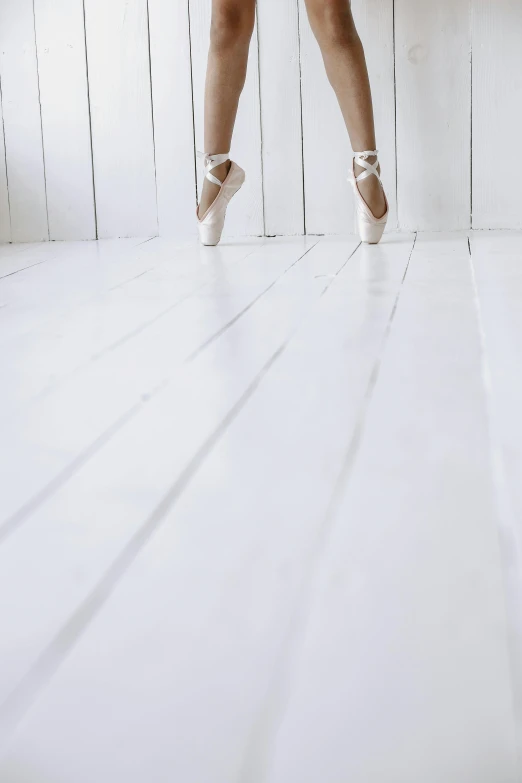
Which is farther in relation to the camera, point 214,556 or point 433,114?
point 433,114

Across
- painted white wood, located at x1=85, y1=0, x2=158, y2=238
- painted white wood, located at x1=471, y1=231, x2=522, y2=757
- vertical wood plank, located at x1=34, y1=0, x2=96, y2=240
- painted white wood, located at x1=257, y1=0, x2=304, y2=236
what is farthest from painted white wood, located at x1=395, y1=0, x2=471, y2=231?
vertical wood plank, located at x1=34, y1=0, x2=96, y2=240

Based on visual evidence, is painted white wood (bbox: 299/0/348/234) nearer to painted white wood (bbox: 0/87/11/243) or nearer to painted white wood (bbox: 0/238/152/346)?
painted white wood (bbox: 0/238/152/346)

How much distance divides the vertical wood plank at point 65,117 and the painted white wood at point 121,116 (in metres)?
0.02

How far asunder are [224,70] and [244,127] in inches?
9.4

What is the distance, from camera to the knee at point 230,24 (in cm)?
209

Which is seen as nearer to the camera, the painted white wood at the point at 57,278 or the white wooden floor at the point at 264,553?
the white wooden floor at the point at 264,553

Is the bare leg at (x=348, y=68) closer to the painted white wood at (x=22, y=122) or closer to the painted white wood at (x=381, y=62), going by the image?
the painted white wood at (x=381, y=62)

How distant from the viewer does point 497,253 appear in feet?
6.23

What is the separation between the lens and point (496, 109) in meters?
2.24

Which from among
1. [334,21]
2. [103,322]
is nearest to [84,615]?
[103,322]

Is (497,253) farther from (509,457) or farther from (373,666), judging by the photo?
(373,666)

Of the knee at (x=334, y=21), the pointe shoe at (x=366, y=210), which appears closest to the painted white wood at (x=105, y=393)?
the pointe shoe at (x=366, y=210)

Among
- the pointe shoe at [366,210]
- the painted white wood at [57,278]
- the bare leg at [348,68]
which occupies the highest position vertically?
the bare leg at [348,68]

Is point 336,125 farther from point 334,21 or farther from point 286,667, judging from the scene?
point 286,667
